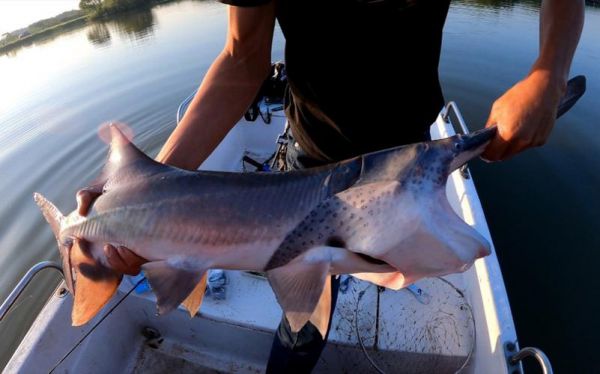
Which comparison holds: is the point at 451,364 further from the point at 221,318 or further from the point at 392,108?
the point at 392,108

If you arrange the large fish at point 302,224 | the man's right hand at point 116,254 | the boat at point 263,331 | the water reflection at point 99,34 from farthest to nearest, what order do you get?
the water reflection at point 99,34 → the boat at point 263,331 → the man's right hand at point 116,254 → the large fish at point 302,224

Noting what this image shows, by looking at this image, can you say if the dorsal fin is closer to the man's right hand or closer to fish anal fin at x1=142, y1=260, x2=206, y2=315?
the man's right hand

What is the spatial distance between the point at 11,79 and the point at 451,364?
1739 cm

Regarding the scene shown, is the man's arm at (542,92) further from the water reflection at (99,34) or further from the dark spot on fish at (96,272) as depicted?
the water reflection at (99,34)

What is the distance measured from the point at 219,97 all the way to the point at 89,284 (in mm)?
1183

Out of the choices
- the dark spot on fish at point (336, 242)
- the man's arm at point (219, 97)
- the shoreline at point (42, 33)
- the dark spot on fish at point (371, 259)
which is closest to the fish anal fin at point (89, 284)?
the man's arm at point (219, 97)

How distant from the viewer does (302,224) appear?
5.10 ft

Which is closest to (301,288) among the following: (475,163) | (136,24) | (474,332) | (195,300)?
(195,300)

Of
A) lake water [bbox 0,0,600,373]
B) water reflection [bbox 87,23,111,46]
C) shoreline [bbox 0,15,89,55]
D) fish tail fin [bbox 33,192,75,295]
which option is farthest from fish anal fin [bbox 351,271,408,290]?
shoreline [bbox 0,15,89,55]

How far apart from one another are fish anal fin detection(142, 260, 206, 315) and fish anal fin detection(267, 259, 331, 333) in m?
0.38

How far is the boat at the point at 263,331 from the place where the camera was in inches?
104

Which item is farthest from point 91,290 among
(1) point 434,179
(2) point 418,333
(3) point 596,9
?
(3) point 596,9

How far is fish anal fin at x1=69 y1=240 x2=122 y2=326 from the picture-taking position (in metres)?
1.95

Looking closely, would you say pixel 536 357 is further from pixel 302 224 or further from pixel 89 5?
pixel 89 5
